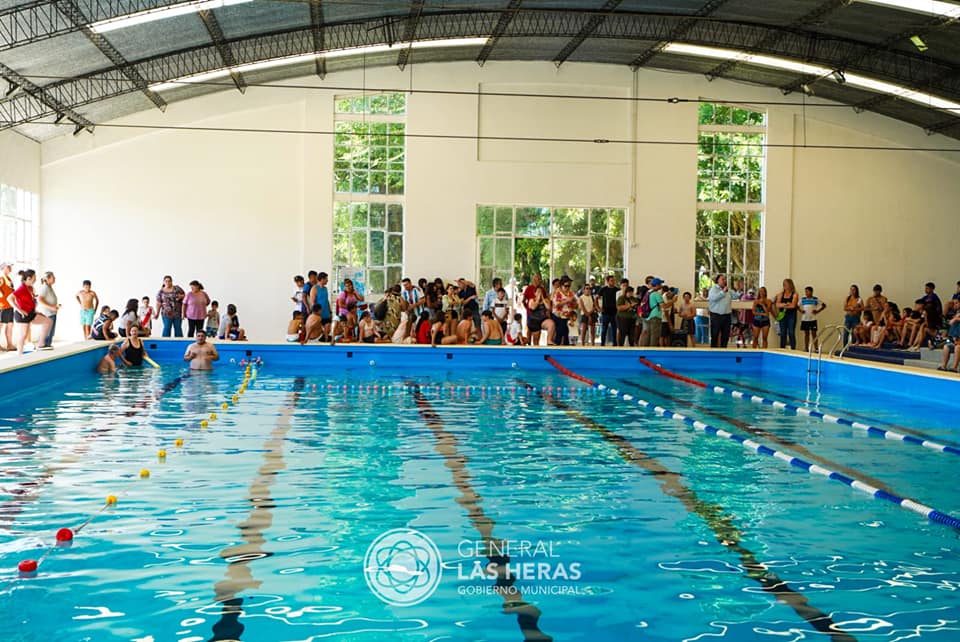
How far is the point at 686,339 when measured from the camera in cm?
1938

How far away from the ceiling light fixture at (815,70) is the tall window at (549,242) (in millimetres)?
3851

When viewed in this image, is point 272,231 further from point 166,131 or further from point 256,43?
point 256,43

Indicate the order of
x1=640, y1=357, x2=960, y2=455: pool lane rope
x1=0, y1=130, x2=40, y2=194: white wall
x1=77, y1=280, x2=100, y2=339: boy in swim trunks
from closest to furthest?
x1=640, y1=357, x2=960, y2=455: pool lane rope → x1=0, y1=130, x2=40, y2=194: white wall → x1=77, y1=280, x2=100, y2=339: boy in swim trunks

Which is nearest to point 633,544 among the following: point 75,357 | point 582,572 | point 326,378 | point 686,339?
point 582,572

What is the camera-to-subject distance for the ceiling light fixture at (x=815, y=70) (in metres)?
20.0

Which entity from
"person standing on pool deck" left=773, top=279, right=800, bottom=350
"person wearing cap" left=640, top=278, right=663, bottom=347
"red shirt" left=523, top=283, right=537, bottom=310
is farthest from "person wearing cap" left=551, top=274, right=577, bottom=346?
"person standing on pool deck" left=773, top=279, right=800, bottom=350

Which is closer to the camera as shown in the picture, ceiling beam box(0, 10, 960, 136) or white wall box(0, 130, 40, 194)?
ceiling beam box(0, 10, 960, 136)

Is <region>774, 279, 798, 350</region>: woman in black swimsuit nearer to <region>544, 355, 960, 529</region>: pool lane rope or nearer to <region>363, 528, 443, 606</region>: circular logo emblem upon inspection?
<region>544, 355, 960, 529</region>: pool lane rope

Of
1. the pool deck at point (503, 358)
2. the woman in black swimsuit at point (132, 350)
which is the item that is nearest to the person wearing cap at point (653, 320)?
the pool deck at point (503, 358)

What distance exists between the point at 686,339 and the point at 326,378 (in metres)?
8.19

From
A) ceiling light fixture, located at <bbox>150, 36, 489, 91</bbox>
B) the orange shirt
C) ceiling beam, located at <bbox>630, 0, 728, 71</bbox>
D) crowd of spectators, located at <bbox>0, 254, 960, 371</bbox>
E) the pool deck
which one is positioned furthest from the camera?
ceiling light fixture, located at <bbox>150, 36, 489, 91</bbox>

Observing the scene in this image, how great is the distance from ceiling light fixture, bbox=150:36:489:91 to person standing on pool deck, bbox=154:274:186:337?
3.88 metres

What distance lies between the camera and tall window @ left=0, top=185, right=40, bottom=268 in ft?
59.9

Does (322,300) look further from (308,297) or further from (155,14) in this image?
(155,14)
